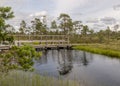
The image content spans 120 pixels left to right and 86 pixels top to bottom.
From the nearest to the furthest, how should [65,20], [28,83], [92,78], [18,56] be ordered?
[18,56] → [28,83] → [92,78] → [65,20]

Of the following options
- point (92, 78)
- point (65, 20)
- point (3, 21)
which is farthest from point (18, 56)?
point (65, 20)

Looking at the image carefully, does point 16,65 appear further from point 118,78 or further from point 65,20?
point 65,20

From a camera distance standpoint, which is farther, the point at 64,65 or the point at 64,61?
the point at 64,61

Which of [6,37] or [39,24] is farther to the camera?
[39,24]

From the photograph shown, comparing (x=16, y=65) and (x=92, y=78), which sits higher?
(x=16, y=65)

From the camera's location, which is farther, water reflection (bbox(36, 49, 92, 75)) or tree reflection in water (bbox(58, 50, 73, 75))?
water reflection (bbox(36, 49, 92, 75))

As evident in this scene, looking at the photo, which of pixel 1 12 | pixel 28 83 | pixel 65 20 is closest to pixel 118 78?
pixel 28 83

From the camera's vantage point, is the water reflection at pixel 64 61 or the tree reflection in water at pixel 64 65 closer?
the tree reflection in water at pixel 64 65

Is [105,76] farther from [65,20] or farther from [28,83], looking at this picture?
[65,20]

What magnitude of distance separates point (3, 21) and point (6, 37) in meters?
1.13

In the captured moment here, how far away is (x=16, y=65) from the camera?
13281 mm

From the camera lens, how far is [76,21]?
94875mm

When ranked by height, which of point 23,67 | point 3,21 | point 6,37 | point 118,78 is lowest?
point 118,78

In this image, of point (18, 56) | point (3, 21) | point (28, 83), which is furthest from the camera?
point (28, 83)
